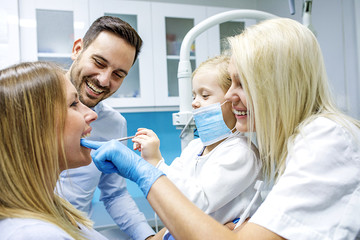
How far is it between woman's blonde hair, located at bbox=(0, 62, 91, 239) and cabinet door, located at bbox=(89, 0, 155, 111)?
179cm

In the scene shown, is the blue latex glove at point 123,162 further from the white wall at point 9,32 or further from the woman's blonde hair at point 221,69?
the white wall at point 9,32

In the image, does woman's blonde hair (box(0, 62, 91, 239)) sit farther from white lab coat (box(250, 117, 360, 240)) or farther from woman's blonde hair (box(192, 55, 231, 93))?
woman's blonde hair (box(192, 55, 231, 93))

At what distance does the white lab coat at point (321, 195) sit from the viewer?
0.77 m

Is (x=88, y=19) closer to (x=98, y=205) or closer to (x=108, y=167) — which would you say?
(x=98, y=205)

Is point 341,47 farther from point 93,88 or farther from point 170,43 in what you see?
point 93,88

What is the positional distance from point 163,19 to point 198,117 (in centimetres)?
170

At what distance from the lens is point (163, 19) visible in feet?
8.89

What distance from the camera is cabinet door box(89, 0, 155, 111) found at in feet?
8.51

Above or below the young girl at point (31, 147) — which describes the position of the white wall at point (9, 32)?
above

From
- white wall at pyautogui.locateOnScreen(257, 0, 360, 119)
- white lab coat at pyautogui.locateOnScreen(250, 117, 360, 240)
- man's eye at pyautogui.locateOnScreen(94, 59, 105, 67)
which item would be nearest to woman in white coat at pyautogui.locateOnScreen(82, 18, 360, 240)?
white lab coat at pyautogui.locateOnScreen(250, 117, 360, 240)

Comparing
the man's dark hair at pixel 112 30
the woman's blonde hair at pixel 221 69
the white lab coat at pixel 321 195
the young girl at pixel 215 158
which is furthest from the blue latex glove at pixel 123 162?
the man's dark hair at pixel 112 30

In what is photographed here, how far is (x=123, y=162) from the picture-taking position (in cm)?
99

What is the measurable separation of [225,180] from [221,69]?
1.63 feet

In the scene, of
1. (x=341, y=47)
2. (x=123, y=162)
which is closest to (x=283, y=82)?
(x=123, y=162)
